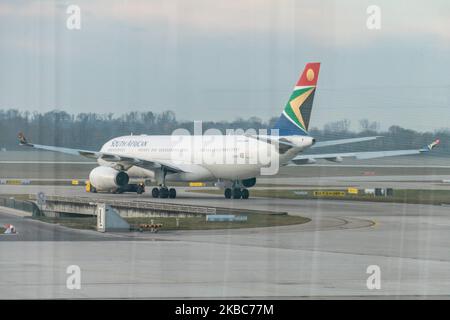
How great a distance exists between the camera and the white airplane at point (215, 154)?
64625mm

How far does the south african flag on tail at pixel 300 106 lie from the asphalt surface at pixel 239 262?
68.2ft

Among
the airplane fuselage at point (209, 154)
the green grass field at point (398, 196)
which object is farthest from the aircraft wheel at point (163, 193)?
the green grass field at point (398, 196)

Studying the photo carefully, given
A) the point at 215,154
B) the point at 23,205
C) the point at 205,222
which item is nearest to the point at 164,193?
the point at 215,154

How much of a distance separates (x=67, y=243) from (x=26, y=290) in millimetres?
11622

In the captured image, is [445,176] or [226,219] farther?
[445,176]

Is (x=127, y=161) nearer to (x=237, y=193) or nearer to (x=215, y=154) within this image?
(x=215, y=154)

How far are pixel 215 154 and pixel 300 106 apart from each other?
7569 millimetres

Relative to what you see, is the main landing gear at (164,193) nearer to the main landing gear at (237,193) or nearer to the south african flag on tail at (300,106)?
the main landing gear at (237,193)

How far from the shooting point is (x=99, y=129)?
245 feet

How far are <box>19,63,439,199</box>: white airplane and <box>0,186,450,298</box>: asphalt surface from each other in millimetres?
21110
